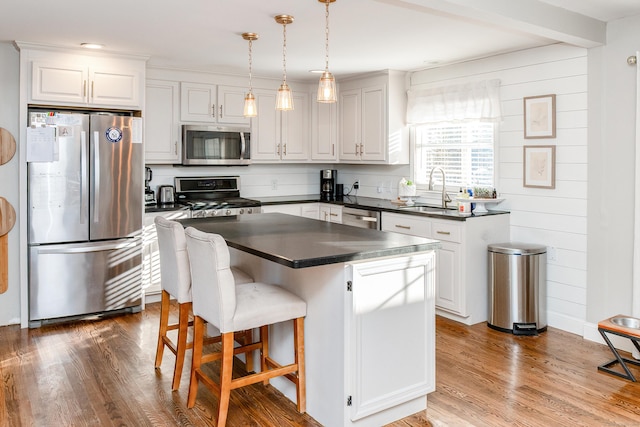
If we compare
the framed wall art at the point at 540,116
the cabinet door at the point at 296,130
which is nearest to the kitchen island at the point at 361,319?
the framed wall art at the point at 540,116

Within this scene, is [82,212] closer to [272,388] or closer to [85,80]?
[85,80]

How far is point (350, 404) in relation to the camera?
258 cm

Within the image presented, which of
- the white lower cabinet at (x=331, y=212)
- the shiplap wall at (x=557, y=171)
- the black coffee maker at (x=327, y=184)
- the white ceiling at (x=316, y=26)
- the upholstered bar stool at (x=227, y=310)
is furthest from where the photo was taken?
the black coffee maker at (x=327, y=184)

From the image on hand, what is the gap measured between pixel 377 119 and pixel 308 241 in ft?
9.84

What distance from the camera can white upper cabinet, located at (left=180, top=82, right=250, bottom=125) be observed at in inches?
210

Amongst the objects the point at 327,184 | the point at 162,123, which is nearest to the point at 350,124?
the point at 327,184

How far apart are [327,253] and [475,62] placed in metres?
3.13

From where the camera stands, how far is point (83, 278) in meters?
4.52

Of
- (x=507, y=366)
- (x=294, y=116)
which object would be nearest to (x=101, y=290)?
(x=294, y=116)

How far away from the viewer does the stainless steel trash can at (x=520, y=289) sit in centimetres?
412

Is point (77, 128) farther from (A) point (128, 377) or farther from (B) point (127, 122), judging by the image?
(A) point (128, 377)

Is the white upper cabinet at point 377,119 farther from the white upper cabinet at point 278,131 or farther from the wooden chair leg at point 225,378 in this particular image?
the wooden chair leg at point 225,378

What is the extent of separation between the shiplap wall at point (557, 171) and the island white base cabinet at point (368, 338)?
73.4 inches

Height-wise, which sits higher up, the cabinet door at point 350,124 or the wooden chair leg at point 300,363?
the cabinet door at point 350,124
